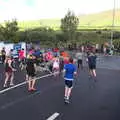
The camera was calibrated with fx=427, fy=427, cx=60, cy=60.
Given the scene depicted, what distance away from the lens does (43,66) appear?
1157 inches

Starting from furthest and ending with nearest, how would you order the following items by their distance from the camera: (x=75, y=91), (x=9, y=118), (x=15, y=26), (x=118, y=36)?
(x=118, y=36), (x=15, y=26), (x=75, y=91), (x=9, y=118)

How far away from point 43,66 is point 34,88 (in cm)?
1044

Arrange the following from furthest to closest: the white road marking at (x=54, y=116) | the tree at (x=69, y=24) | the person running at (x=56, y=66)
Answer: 1. the tree at (x=69, y=24)
2. the person running at (x=56, y=66)
3. the white road marking at (x=54, y=116)

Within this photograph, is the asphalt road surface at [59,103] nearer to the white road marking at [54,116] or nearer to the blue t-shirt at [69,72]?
the white road marking at [54,116]

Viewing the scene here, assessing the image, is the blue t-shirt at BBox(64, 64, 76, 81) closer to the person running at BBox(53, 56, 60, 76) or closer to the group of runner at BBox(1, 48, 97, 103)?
the group of runner at BBox(1, 48, 97, 103)

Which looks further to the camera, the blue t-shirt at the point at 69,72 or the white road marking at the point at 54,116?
the blue t-shirt at the point at 69,72

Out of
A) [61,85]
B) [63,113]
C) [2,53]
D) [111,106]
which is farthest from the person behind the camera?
[2,53]

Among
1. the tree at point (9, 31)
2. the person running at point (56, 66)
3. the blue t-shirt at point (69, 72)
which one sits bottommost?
the person running at point (56, 66)

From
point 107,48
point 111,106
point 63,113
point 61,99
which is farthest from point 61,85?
point 107,48

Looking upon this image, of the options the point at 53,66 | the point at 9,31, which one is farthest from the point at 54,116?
the point at 9,31

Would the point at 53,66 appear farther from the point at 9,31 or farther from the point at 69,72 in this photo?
the point at 9,31

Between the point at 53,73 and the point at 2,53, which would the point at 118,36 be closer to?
the point at 2,53

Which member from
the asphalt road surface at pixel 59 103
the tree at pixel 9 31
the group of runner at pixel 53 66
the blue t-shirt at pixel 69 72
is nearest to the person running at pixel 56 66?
the group of runner at pixel 53 66

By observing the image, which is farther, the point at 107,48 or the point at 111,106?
the point at 107,48
